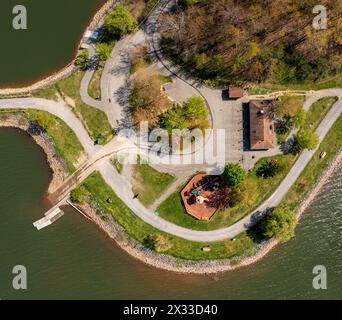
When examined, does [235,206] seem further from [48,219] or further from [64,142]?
[48,219]

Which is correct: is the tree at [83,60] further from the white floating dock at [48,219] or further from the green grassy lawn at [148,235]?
the white floating dock at [48,219]

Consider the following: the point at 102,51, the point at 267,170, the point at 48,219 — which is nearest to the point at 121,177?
the point at 48,219

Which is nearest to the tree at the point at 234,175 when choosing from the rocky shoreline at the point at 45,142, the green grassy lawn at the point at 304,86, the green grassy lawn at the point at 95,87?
the green grassy lawn at the point at 304,86

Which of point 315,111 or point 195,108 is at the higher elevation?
point 195,108

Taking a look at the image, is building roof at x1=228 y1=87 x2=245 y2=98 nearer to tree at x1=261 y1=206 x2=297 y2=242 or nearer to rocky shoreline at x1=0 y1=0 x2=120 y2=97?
tree at x1=261 y1=206 x2=297 y2=242

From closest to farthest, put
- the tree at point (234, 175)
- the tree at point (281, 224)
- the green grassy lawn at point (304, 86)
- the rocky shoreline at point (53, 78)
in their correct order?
the tree at point (234, 175)
the tree at point (281, 224)
the green grassy lawn at point (304, 86)
the rocky shoreline at point (53, 78)

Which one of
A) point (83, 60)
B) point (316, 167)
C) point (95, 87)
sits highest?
point (83, 60)
